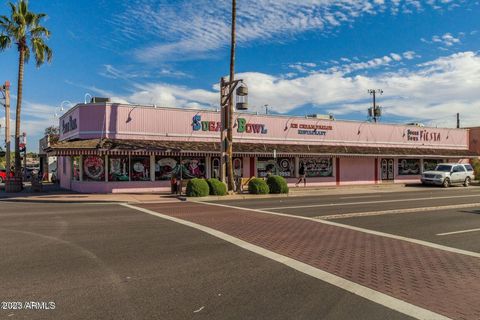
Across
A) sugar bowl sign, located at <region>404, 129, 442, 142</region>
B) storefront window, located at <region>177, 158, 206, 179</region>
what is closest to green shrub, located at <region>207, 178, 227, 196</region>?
storefront window, located at <region>177, 158, 206, 179</region>

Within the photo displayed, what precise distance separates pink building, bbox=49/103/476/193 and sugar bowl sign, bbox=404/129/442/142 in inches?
3.7

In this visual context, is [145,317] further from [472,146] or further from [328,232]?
[472,146]

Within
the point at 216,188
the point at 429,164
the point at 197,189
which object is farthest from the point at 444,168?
the point at 197,189

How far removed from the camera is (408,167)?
38219 mm

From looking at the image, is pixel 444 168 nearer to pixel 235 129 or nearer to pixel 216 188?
pixel 235 129

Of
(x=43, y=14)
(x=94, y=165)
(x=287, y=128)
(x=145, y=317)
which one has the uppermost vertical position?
(x=43, y=14)

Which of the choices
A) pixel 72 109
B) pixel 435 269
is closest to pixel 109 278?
pixel 435 269

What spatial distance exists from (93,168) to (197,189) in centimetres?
767

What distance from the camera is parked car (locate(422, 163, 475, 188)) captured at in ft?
107

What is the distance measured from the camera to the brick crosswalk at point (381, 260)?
17.9ft

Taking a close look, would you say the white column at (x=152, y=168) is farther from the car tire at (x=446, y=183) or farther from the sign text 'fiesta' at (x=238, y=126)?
the car tire at (x=446, y=183)

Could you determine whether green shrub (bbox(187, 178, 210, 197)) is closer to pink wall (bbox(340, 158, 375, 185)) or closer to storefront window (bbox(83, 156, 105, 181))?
storefront window (bbox(83, 156, 105, 181))

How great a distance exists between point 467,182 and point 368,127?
9072 mm

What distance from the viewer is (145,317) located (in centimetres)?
463
